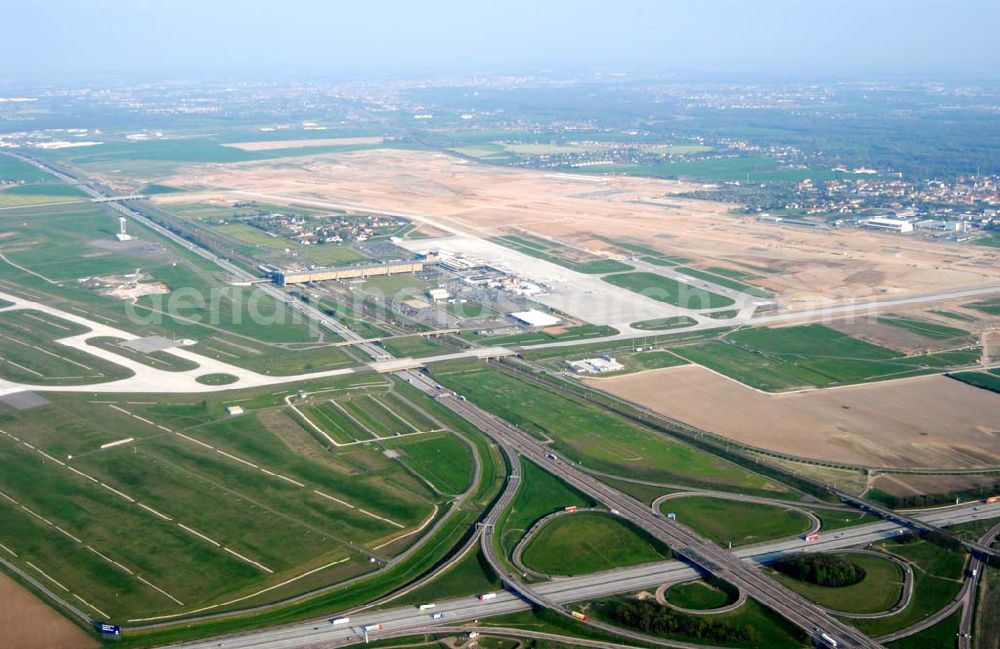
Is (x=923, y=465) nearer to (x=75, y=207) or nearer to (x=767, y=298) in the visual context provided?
(x=767, y=298)

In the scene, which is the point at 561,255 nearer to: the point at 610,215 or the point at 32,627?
the point at 610,215

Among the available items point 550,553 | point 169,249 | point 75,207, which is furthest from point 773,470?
point 75,207

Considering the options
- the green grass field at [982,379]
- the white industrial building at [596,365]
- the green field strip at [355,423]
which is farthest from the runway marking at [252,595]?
the green grass field at [982,379]

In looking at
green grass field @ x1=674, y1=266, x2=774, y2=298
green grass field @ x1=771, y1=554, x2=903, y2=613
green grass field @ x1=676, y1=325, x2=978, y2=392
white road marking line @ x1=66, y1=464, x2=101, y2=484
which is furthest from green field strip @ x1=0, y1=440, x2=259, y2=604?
green grass field @ x1=674, y1=266, x2=774, y2=298

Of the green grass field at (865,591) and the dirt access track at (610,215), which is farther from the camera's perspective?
the dirt access track at (610,215)

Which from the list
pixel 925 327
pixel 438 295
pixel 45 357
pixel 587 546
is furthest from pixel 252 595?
pixel 925 327

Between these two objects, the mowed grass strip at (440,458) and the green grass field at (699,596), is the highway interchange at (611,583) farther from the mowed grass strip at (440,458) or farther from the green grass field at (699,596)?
the mowed grass strip at (440,458)

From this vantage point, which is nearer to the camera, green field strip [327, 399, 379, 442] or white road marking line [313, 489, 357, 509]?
white road marking line [313, 489, 357, 509]

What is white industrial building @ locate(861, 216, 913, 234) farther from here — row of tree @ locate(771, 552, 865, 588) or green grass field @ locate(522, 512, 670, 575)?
green grass field @ locate(522, 512, 670, 575)
